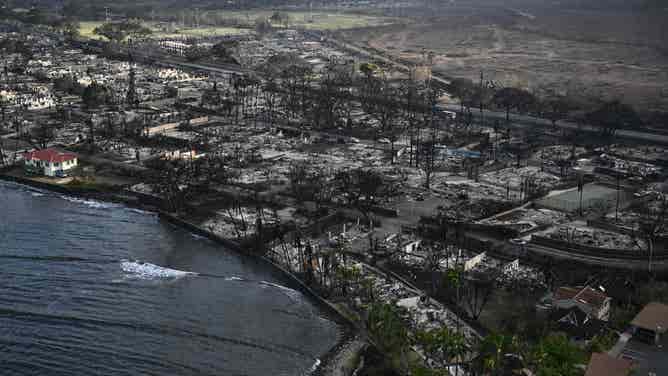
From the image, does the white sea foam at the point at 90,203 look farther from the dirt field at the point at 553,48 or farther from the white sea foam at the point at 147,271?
the dirt field at the point at 553,48

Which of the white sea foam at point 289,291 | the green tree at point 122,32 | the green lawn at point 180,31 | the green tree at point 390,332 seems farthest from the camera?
the green lawn at point 180,31

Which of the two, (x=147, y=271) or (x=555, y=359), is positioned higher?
(x=555, y=359)

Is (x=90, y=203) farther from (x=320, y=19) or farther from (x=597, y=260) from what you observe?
(x=320, y=19)

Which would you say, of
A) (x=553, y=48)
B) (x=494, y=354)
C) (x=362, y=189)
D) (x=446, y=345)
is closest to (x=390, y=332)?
(x=446, y=345)

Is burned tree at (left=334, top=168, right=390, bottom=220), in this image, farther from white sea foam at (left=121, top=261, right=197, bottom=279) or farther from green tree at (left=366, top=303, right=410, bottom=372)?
green tree at (left=366, top=303, right=410, bottom=372)

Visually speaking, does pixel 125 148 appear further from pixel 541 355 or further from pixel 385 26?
pixel 385 26

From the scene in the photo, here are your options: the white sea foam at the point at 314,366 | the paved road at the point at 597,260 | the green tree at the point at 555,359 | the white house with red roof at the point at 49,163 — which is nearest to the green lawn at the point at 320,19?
the white house with red roof at the point at 49,163

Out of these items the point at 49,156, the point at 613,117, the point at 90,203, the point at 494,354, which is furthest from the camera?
the point at 613,117
